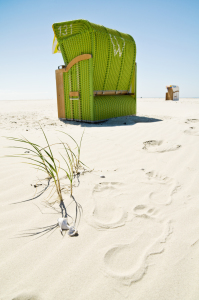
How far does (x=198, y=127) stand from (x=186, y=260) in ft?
11.7

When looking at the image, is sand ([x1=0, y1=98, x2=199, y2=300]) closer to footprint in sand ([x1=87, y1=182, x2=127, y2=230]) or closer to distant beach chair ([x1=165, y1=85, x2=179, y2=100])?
footprint in sand ([x1=87, y1=182, x2=127, y2=230])

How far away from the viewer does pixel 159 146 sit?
10.7 ft

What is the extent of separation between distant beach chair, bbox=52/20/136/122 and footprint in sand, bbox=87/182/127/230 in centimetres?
452

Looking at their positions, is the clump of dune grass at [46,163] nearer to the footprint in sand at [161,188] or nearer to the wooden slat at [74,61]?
the footprint in sand at [161,188]

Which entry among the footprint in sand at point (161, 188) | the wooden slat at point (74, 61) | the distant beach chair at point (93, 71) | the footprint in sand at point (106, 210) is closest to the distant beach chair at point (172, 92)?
the distant beach chair at point (93, 71)

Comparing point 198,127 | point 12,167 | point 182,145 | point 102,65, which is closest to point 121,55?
point 102,65

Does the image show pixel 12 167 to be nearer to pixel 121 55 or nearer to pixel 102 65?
pixel 102 65

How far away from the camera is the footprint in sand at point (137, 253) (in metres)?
1.11

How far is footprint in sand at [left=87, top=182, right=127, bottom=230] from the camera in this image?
150 centimetres

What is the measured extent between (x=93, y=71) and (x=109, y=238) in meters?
5.43

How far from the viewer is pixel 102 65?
623 centimetres

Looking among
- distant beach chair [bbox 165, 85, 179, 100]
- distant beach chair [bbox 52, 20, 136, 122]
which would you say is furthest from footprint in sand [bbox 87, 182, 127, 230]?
distant beach chair [bbox 165, 85, 179, 100]

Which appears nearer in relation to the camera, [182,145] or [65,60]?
[182,145]

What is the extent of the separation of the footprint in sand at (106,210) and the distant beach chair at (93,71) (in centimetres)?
452
